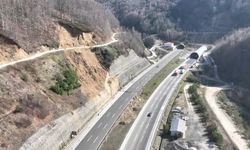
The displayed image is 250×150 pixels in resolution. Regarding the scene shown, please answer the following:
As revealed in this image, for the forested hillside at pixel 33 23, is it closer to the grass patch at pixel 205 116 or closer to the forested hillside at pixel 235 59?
the grass patch at pixel 205 116

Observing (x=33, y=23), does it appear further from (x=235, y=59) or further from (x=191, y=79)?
(x=235, y=59)

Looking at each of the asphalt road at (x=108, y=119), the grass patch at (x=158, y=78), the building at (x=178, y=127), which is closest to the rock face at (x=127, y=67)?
the asphalt road at (x=108, y=119)

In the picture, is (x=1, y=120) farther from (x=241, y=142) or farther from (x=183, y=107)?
(x=183, y=107)

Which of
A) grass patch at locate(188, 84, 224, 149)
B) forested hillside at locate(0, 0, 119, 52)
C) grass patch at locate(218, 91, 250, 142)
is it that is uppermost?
forested hillside at locate(0, 0, 119, 52)

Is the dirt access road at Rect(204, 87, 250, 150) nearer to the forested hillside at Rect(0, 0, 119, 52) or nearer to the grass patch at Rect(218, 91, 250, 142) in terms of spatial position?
the grass patch at Rect(218, 91, 250, 142)

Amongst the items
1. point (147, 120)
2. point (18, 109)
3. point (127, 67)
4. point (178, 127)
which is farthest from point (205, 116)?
point (18, 109)

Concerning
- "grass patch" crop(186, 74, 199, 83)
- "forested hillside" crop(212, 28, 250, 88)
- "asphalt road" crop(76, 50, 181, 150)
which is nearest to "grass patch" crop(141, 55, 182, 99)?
"asphalt road" crop(76, 50, 181, 150)

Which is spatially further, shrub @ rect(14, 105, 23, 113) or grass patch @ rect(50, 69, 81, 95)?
grass patch @ rect(50, 69, 81, 95)
